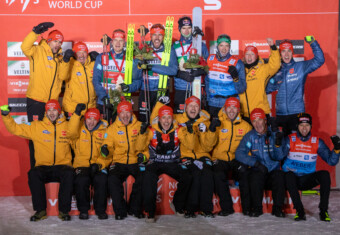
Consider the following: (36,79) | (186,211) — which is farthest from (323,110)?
(36,79)

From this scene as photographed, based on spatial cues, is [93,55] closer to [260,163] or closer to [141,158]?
[141,158]

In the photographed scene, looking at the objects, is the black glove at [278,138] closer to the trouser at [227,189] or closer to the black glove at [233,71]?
the trouser at [227,189]

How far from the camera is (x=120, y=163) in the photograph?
18.0ft

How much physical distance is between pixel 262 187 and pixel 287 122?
1.12 metres

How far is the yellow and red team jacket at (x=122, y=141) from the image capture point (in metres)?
5.51

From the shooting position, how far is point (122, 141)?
552cm

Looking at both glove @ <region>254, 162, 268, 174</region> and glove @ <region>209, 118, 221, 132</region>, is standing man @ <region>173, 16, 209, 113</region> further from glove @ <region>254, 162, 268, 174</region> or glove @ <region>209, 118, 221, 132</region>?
glove @ <region>254, 162, 268, 174</region>

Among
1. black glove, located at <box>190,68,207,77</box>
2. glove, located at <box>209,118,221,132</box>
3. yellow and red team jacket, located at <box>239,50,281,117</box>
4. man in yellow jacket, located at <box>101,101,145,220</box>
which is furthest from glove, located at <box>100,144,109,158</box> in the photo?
yellow and red team jacket, located at <box>239,50,281,117</box>

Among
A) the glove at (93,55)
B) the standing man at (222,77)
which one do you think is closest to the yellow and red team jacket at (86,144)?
the glove at (93,55)

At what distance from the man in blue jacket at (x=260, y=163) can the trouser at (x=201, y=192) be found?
44cm

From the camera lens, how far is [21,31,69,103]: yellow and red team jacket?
5957 mm

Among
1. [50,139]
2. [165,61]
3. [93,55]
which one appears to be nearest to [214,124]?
[165,61]

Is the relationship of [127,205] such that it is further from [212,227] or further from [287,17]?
[287,17]

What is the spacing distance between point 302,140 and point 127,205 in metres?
2.05
